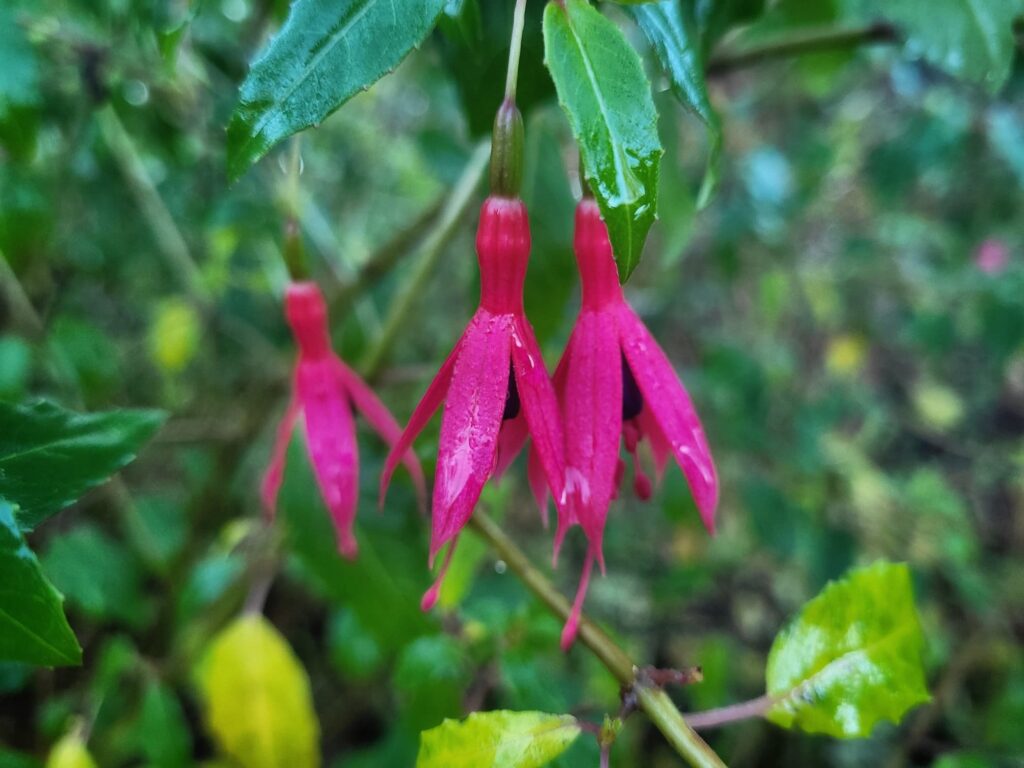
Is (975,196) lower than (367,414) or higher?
lower

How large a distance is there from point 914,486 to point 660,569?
1.60 feet

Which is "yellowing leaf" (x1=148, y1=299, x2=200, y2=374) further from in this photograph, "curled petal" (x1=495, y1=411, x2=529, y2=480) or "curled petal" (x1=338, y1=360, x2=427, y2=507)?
"curled petal" (x1=495, y1=411, x2=529, y2=480)

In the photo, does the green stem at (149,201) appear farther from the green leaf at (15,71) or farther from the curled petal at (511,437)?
the curled petal at (511,437)

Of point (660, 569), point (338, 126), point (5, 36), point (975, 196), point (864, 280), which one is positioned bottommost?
point (660, 569)

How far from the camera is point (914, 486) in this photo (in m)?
1.44

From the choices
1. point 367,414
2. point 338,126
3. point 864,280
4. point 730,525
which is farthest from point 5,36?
point 864,280

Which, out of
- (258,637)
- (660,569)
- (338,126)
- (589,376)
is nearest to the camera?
(589,376)

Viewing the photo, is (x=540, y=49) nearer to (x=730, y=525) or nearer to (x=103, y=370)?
(x=103, y=370)

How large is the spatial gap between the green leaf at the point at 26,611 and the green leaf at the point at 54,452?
19mm

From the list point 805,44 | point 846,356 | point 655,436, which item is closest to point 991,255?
point 846,356

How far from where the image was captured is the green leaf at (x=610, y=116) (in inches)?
10.6

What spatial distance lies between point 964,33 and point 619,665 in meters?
0.44

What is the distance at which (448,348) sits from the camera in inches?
31.9

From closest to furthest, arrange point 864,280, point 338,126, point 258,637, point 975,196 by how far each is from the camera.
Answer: point 258,637 < point 975,196 < point 338,126 < point 864,280
